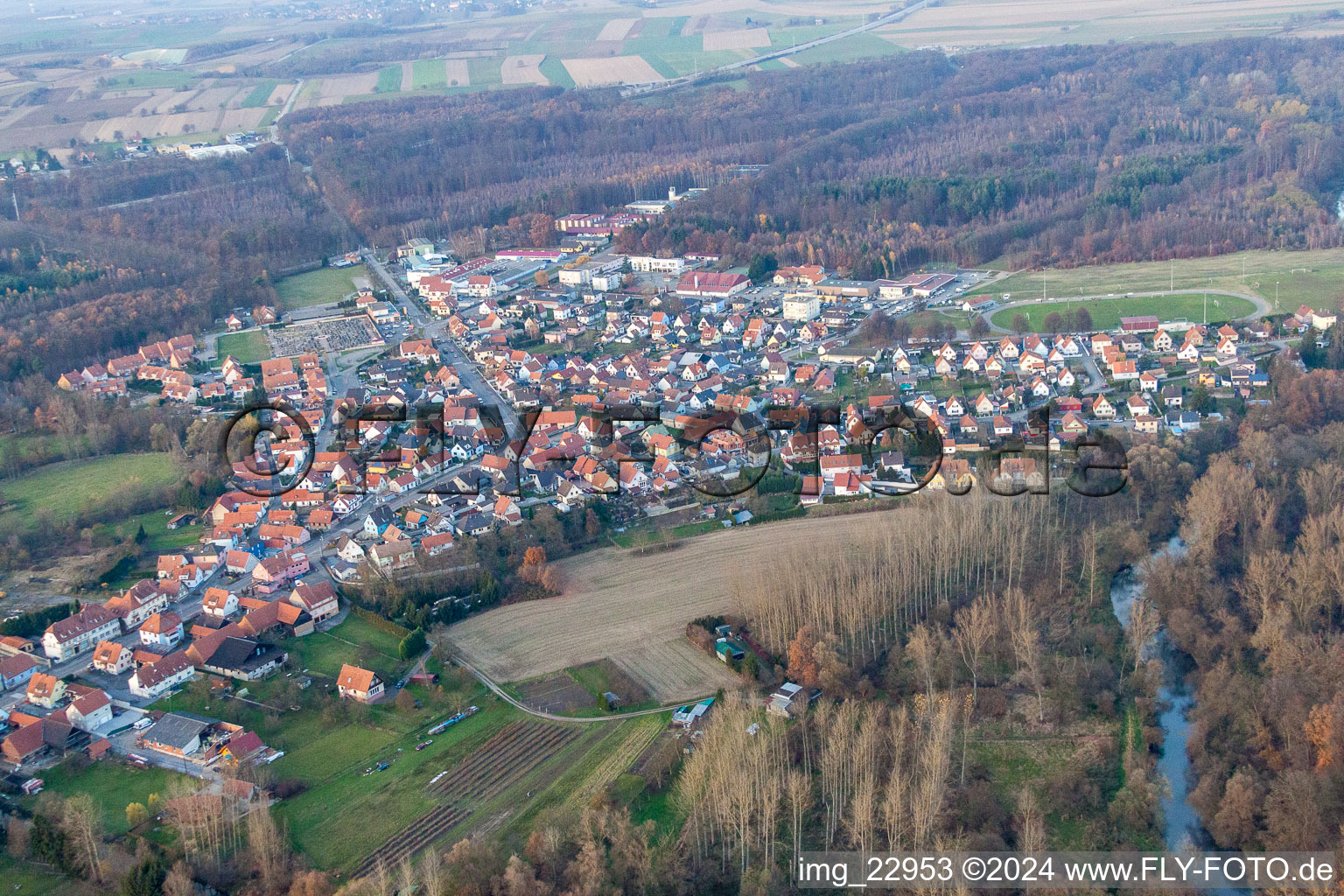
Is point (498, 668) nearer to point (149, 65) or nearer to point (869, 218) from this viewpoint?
point (869, 218)

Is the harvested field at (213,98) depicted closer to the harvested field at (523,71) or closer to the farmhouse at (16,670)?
the harvested field at (523,71)

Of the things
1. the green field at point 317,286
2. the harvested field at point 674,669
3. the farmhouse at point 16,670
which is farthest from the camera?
the green field at point 317,286

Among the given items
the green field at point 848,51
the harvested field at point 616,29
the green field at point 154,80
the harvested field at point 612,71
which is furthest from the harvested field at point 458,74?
the green field at point 848,51

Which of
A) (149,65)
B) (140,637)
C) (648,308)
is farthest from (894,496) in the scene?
(149,65)

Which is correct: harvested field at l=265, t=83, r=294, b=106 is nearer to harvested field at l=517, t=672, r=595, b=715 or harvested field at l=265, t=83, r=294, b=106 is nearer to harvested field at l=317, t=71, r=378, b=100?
harvested field at l=317, t=71, r=378, b=100

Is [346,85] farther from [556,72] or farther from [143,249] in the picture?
[143,249]

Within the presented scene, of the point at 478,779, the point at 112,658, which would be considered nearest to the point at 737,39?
the point at 112,658
